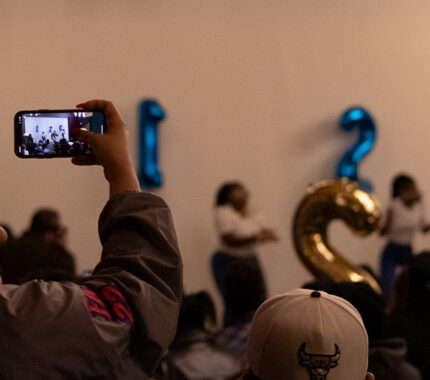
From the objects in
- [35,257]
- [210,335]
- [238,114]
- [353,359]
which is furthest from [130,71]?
[353,359]

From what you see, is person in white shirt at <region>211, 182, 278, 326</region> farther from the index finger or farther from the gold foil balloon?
the index finger

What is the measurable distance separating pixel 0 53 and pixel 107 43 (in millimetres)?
754

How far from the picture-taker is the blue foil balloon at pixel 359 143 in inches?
252

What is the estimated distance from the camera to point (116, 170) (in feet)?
3.50

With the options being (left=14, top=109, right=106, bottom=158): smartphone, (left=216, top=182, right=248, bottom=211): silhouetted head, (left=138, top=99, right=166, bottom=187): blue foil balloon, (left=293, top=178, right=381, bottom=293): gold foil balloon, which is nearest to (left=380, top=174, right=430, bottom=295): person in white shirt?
(left=216, top=182, right=248, bottom=211): silhouetted head

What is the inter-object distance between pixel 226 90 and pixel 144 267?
546 cm

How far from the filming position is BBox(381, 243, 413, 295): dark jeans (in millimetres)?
5891

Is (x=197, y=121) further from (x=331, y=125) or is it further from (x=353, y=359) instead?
(x=353, y=359)

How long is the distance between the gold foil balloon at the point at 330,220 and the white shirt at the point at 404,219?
3280 mm

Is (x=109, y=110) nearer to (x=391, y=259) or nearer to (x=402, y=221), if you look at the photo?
(x=402, y=221)

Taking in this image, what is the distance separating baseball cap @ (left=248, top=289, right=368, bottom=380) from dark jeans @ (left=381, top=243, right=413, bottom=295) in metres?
4.63

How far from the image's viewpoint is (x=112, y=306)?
3.06 ft

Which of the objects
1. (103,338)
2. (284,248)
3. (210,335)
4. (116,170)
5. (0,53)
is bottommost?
(284,248)

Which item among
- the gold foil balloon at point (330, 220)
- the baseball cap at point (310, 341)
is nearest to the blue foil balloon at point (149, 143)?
the gold foil balloon at point (330, 220)
